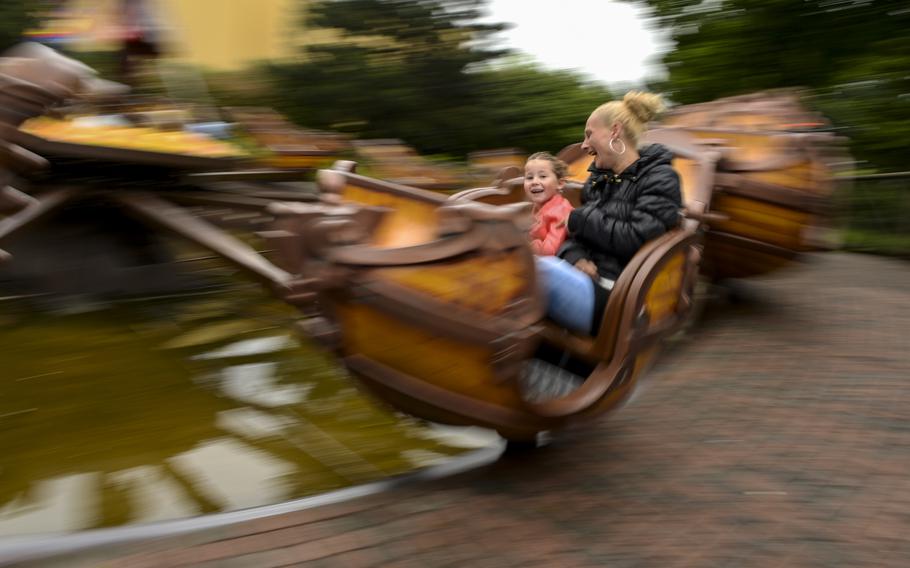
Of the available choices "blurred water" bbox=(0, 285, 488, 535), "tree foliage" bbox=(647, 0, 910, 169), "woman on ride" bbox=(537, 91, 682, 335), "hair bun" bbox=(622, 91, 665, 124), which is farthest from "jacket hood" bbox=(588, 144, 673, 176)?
"tree foliage" bbox=(647, 0, 910, 169)

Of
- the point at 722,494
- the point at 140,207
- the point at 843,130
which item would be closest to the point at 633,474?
the point at 722,494

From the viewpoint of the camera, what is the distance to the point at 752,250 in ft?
18.3

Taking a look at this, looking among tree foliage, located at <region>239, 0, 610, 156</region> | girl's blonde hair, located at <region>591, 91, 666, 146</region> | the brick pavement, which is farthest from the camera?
tree foliage, located at <region>239, 0, 610, 156</region>

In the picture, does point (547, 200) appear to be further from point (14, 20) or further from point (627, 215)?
point (14, 20)

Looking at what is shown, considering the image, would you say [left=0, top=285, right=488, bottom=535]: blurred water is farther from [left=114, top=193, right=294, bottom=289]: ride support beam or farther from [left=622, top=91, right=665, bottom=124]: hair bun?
[left=622, top=91, right=665, bottom=124]: hair bun

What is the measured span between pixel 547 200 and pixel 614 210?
0.98ft

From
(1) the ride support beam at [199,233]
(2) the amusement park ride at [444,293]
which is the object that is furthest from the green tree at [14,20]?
(2) the amusement park ride at [444,293]

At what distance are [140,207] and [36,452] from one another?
9.12 ft

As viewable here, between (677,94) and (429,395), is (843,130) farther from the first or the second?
(429,395)

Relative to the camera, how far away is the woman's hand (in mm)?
3316

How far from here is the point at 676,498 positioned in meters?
3.07

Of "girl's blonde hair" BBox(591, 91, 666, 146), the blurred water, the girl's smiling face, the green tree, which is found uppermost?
the green tree

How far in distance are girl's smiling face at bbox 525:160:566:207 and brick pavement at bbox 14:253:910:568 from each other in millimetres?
1021

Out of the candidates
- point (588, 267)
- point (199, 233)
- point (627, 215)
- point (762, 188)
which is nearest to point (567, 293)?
point (588, 267)
